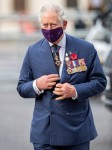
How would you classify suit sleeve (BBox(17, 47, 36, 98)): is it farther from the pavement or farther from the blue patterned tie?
the pavement

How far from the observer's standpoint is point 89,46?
5469mm

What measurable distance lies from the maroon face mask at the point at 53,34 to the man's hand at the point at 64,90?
38 cm

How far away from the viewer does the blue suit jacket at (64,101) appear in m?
5.33

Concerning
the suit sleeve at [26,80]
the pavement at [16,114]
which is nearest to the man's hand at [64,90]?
the suit sleeve at [26,80]

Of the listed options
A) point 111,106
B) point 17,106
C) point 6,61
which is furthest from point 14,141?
point 6,61

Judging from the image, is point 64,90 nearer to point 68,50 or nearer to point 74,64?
point 74,64

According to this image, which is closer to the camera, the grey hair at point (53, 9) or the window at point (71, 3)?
the grey hair at point (53, 9)

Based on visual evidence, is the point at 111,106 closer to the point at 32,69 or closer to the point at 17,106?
the point at 32,69

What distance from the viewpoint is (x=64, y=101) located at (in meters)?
5.33

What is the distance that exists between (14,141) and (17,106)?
10.9 ft

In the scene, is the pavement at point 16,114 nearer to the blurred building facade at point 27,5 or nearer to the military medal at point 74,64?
the military medal at point 74,64

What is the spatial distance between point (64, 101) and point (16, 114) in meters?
6.13

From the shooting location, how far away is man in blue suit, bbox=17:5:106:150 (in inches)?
208

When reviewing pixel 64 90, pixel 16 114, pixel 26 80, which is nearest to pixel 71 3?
pixel 16 114
